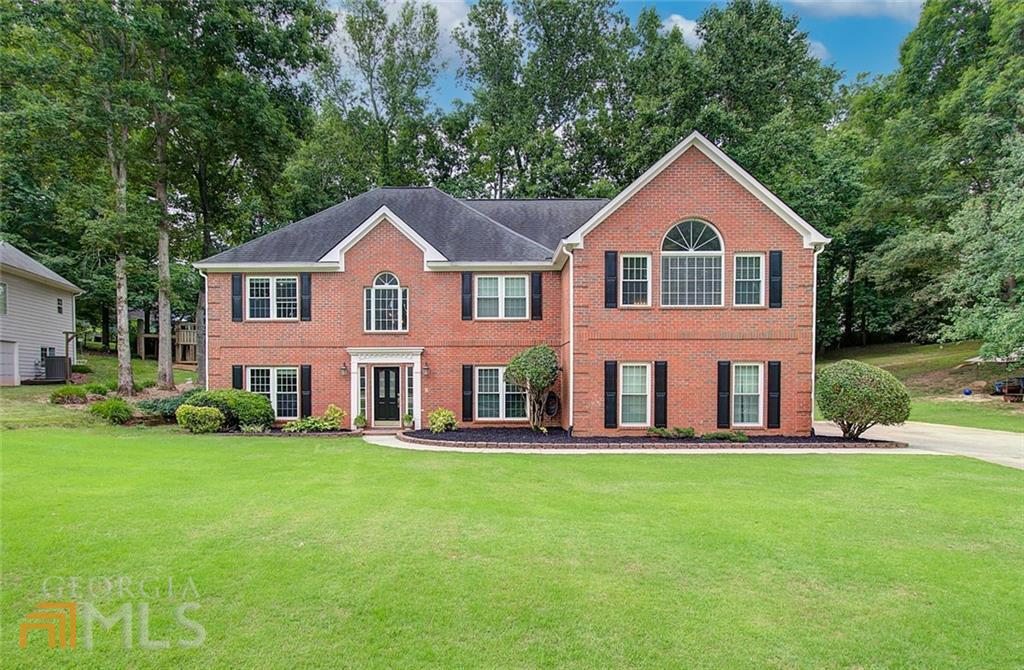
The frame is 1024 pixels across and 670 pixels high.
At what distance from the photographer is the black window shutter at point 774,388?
15055 millimetres

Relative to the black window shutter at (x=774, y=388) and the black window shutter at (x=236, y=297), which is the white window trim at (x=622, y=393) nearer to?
the black window shutter at (x=774, y=388)

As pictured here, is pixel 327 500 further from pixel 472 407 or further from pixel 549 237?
pixel 549 237

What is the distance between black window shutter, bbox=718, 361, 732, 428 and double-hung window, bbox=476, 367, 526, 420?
5980 mm

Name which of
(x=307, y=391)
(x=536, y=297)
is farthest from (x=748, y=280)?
(x=307, y=391)

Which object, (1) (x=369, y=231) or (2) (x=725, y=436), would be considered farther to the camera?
(1) (x=369, y=231)

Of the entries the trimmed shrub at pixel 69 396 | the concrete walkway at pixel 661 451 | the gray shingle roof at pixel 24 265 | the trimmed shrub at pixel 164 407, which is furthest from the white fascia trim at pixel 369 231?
the gray shingle roof at pixel 24 265

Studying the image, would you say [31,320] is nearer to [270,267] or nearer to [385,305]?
[270,267]

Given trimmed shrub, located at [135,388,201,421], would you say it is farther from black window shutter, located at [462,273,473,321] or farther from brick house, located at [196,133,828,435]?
black window shutter, located at [462,273,473,321]

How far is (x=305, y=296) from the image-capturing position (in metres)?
17.5

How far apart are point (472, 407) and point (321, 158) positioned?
21.1 m

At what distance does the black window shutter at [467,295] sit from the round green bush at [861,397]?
10557mm

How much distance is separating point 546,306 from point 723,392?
19.6 feet

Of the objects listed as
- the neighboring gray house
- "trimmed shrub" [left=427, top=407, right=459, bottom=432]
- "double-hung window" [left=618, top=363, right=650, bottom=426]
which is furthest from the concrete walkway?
the neighboring gray house

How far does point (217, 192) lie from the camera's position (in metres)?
27.5
